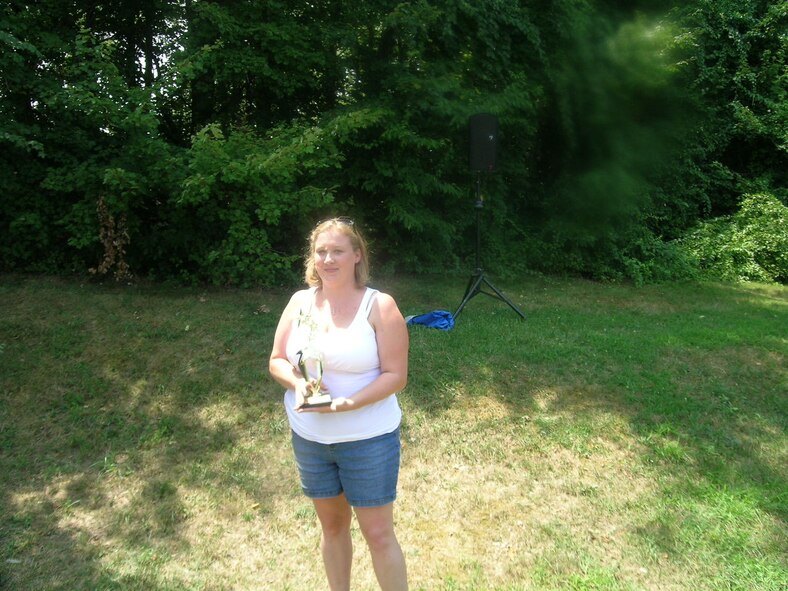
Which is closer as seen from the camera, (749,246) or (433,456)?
(433,456)

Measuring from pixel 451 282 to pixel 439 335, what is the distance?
2.70 metres

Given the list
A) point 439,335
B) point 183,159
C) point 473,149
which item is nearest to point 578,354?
point 439,335

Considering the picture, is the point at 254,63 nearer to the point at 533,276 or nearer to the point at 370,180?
the point at 370,180

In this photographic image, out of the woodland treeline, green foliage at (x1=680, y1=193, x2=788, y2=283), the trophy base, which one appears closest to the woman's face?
the trophy base

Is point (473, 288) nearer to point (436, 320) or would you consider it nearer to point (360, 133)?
point (436, 320)

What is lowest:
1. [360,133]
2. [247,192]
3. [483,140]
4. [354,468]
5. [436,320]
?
[436,320]

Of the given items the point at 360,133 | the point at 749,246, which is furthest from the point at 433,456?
the point at 749,246

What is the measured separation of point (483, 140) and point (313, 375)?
4979 mm

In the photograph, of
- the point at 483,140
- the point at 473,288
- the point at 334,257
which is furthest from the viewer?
the point at 473,288

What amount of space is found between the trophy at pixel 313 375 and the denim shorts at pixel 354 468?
21 cm

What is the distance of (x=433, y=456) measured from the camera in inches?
148

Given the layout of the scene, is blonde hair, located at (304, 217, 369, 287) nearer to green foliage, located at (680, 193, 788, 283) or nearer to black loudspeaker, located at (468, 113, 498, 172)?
black loudspeaker, located at (468, 113, 498, 172)

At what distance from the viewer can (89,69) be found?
20.2ft

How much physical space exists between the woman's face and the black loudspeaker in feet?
15.1
